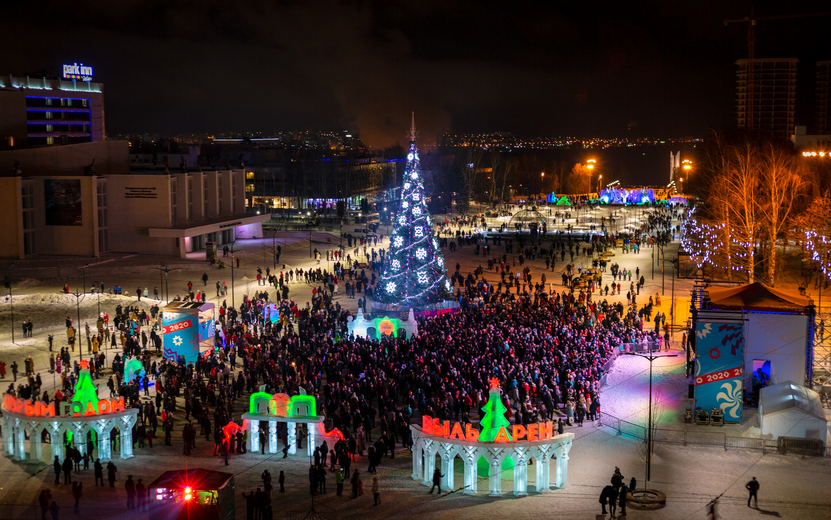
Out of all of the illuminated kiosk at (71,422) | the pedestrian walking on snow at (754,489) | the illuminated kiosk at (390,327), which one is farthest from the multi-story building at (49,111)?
the pedestrian walking on snow at (754,489)

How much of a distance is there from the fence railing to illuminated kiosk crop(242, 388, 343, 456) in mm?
7467

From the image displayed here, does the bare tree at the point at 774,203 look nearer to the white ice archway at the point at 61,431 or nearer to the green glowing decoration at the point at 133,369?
the green glowing decoration at the point at 133,369

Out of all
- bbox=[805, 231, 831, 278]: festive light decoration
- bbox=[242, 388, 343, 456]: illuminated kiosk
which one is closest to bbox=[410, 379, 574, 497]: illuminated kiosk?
bbox=[242, 388, 343, 456]: illuminated kiosk

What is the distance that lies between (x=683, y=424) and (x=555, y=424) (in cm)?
347

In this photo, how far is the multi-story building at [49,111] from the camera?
2707 inches

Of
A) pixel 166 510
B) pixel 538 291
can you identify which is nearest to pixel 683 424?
pixel 166 510

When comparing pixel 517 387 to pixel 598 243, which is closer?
pixel 517 387

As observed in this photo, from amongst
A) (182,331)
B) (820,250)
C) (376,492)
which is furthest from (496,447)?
(820,250)

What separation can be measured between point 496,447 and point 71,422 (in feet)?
A: 31.8

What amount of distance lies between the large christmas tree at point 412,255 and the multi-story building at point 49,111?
4371 cm

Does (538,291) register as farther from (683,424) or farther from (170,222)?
(170,222)

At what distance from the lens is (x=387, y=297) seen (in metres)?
33.1

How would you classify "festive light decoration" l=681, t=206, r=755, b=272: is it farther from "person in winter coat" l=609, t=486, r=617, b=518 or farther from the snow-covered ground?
"person in winter coat" l=609, t=486, r=617, b=518

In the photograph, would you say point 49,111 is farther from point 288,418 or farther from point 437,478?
point 437,478
